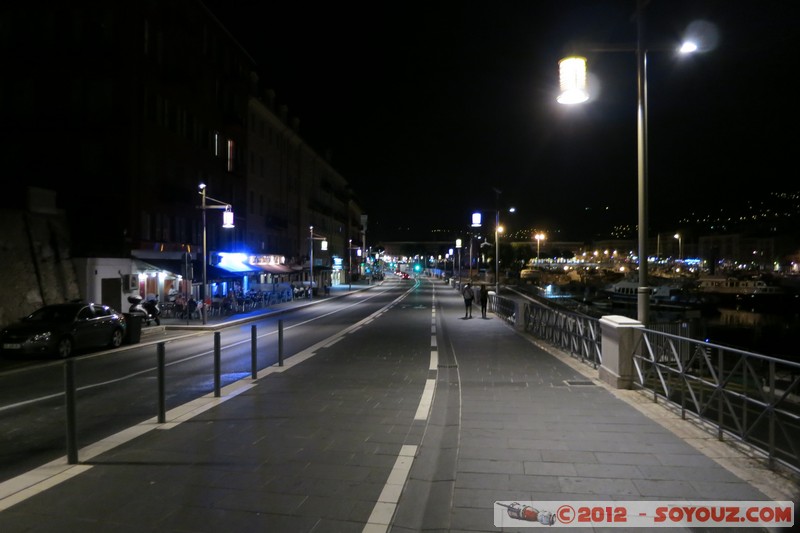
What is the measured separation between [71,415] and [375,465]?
327 cm

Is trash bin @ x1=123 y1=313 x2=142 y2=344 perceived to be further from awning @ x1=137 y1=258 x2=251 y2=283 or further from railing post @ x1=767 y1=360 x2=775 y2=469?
railing post @ x1=767 y1=360 x2=775 y2=469

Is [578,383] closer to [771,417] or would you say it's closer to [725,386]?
[725,386]

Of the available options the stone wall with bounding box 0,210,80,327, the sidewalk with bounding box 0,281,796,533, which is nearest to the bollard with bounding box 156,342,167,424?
the sidewalk with bounding box 0,281,796,533

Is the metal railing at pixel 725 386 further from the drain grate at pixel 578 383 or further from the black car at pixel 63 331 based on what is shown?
the black car at pixel 63 331

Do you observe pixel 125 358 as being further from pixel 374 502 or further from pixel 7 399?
pixel 374 502

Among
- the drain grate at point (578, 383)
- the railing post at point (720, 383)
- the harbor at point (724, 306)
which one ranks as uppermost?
the railing post at point (720, 383)

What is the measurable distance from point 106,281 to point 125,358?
12.7m

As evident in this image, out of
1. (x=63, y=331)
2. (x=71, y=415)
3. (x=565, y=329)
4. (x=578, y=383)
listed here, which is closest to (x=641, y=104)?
(x=578, y=383)

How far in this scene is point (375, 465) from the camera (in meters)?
5.96

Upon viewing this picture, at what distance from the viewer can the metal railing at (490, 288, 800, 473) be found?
5.63 meters

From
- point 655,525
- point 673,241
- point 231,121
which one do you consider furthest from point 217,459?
point 673,241

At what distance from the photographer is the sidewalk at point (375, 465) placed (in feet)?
15.4

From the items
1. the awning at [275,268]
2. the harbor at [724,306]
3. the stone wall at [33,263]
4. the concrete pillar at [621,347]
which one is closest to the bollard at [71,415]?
the concrete pillar at [621,347]

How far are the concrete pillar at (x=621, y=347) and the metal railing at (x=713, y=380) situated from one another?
107mm
